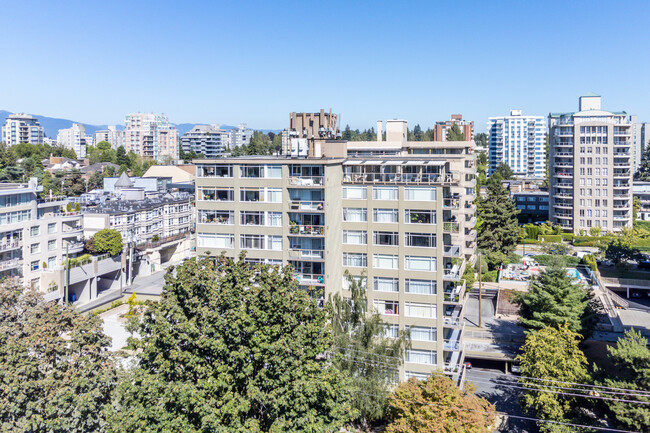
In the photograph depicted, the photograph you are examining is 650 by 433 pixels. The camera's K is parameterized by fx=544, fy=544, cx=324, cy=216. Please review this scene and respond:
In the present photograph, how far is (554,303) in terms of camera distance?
1395 inches

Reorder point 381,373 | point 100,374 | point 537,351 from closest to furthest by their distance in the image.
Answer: point 100,374
point 381,373
point 537,351

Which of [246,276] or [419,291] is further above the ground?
[246,276]

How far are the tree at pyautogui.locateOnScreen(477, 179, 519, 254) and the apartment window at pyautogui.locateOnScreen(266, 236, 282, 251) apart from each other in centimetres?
3700

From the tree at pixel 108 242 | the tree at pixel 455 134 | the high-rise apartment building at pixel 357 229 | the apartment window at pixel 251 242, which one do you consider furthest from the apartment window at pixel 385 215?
the tree at pixel 455 134

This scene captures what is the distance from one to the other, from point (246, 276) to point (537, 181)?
116 m

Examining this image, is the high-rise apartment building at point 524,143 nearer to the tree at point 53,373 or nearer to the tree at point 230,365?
the tree at point 230,365

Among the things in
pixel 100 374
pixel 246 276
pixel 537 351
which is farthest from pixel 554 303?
pixel 100 374

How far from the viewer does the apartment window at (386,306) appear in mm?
30109

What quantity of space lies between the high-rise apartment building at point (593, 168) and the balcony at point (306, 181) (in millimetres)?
57515

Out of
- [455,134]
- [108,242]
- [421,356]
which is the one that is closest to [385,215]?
[421,356]

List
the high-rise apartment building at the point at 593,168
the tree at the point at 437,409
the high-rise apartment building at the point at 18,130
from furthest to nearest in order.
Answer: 1. the high-rise apartment building at the point at 18,130
2. the high-rise apartment building at the point at 593,168
3. the tree at the point at 437,409

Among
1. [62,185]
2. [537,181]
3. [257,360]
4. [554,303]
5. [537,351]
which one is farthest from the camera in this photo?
[537,181]

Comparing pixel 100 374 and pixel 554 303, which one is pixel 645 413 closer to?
pixel 554 303

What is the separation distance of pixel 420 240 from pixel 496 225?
36.8m
